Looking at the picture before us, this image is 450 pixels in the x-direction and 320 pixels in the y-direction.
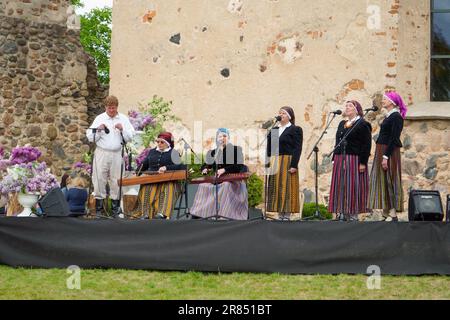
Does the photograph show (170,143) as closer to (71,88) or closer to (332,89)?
(332,89)

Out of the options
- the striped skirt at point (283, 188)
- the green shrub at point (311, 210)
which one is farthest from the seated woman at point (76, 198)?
the green shrub at point (311, 210)

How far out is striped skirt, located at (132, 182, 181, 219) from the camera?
9.27 metres

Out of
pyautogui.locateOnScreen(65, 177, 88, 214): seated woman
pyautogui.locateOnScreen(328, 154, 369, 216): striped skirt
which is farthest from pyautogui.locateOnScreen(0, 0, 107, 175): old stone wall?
pyautogui.locateOnScreen(328, 154, 369, 216): striped skirt

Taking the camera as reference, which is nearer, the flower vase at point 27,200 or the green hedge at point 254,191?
the flower vase at point 27,200

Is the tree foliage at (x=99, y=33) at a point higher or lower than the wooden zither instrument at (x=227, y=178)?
higher

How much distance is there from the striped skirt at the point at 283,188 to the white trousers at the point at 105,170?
1851 millimetres

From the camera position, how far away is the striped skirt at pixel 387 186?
890 centimetres

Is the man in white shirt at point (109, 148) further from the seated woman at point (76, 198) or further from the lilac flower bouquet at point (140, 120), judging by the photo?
the lilac flower bouquet at point (140, 120)

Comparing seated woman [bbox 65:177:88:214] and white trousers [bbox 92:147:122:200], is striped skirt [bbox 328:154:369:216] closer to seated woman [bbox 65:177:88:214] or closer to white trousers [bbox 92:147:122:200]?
white trousers [bbox 92:147:122:200]

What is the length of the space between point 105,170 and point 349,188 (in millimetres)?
2863

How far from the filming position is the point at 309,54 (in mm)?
11391

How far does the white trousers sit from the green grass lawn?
75.7 inches

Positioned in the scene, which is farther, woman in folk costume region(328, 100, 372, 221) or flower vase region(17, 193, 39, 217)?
flower vase region(17, 193, 39, 217)
